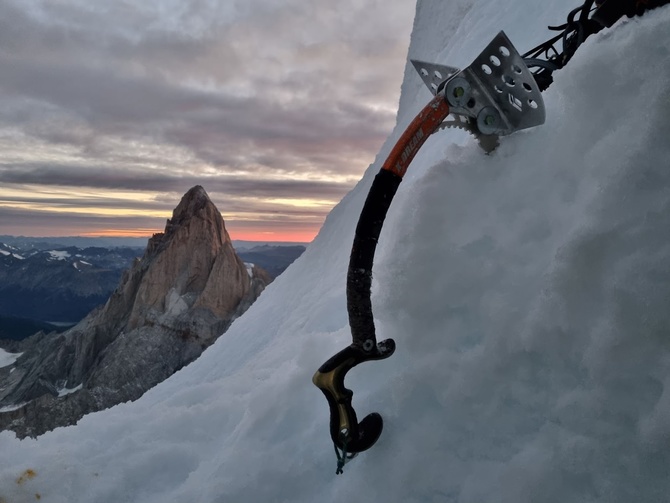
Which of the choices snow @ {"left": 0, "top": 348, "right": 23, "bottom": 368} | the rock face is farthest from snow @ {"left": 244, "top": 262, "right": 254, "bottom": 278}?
snow @ {"left": 0, "top": 348, "right": 23, "bottom": 368}

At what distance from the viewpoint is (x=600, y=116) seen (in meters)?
2.57

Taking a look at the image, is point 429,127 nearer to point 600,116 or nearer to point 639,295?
point 600,116

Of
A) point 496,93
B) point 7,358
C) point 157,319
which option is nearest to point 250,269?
point 157,319

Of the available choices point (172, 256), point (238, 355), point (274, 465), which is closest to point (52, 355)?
point (172, 256)

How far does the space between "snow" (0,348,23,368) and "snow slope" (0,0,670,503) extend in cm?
10001

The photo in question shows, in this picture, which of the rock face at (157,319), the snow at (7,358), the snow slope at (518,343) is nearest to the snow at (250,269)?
the rock face at (157,319)

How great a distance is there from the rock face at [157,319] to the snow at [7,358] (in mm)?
5612

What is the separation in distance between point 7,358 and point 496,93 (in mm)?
106495

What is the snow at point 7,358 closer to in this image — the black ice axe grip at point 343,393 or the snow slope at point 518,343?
the snow slope at point 518,343

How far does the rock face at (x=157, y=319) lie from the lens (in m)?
60.8

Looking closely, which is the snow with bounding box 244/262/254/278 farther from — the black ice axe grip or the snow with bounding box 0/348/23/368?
the black ice axe grip

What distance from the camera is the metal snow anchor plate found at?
2.69 m

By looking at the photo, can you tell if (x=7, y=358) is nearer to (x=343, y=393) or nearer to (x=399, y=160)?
(x=343, y=393)

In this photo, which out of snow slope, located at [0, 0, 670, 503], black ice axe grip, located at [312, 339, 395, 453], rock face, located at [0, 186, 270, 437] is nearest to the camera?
snow slope, located at [0, 0, 670, 503]
